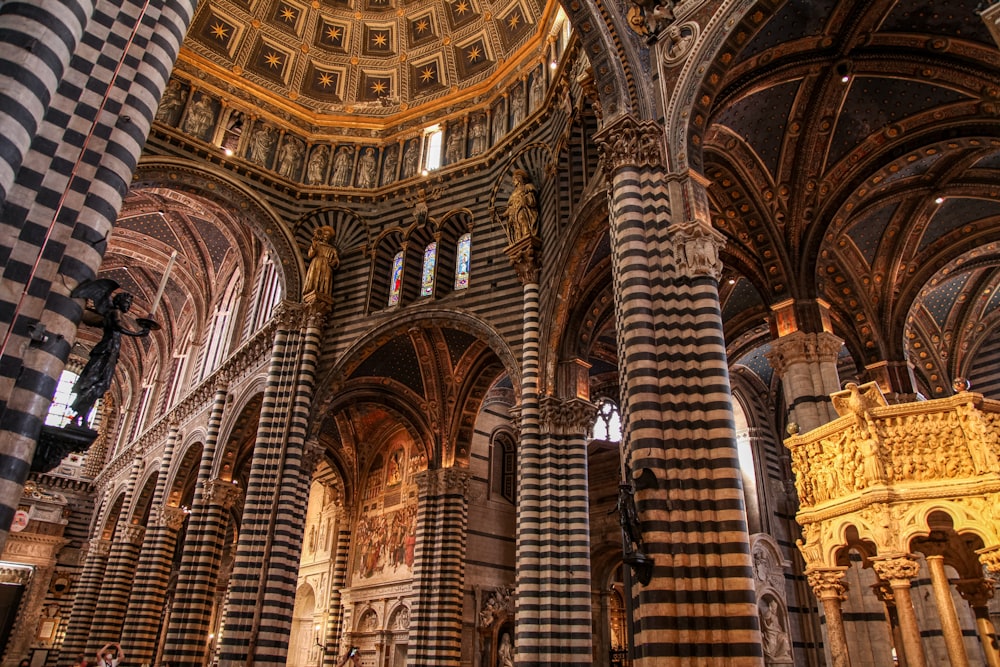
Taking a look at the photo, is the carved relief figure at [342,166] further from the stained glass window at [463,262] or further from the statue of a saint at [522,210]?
the statue of a saint at [522,210]

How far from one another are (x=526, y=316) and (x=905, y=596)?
9.06 metres

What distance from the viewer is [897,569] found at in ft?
25.5

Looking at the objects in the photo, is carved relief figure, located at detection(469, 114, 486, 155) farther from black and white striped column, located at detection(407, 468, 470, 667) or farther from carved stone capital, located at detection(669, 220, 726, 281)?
carved stone capital, located at detection(669, 220, 726, 281)

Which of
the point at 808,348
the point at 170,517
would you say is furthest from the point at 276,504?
the point at 808,348

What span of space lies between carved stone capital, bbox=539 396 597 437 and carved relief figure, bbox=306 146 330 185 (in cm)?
1062

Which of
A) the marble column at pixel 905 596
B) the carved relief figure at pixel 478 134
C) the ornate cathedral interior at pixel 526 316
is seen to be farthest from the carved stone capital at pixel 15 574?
the marble column at pixel 905 596

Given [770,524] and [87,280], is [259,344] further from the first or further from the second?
[770,524]

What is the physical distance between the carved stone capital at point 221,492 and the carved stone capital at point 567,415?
10.6 metres

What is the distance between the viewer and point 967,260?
17.2 m

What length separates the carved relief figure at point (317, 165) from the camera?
20328 mm

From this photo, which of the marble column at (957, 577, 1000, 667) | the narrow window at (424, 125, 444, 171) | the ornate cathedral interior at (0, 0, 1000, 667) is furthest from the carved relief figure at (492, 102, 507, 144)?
the marble column at (957, 577, 1000, 667)

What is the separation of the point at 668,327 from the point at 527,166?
27.5ft

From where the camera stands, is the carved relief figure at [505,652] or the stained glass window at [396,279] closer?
the stained glass window at [396,279]

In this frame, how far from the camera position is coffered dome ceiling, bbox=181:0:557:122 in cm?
1945
